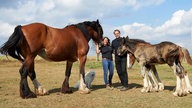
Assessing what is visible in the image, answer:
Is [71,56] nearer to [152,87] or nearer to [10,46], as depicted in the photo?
[10,46]

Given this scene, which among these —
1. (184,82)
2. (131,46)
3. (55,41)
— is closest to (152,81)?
(184,82)

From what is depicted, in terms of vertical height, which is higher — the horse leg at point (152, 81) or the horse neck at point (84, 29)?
the horse neck at point (84, 29)

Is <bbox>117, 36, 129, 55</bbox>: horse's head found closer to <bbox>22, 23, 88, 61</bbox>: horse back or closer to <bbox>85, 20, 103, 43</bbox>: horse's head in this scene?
<bbox>85, 20, 103, 43</bbox>: horse's head

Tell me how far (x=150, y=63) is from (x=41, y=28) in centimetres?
422

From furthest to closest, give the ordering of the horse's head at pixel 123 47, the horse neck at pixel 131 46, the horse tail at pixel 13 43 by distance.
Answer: the horse's head at pixel 123 47 < the horse neck at pixel 131 46 < the horse tail at pixel 13 43

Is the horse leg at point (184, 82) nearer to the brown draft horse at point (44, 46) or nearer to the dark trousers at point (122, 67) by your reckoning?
the dark trousers at point (122, 67)

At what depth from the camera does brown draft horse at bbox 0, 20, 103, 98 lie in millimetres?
9633

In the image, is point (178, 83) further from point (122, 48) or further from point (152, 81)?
point (122, 48)

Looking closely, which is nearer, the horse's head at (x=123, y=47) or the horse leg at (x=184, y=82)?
the horse leg at (x=184, y=82)

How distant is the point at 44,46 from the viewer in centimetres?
1005

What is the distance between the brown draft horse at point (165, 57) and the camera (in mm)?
10234

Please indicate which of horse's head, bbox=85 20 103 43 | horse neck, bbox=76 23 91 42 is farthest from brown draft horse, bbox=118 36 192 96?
horse neck, bbox=76 23 91 42

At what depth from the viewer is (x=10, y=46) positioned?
9.48m

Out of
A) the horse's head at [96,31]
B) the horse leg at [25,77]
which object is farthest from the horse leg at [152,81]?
the horse leg at [25,77]
